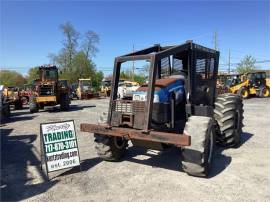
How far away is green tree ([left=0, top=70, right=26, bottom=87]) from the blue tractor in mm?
74788

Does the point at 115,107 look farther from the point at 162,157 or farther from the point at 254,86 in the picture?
the point at 254,86

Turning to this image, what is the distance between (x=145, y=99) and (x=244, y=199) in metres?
2.54

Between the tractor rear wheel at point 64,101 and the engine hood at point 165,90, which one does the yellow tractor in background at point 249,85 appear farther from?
the engine hood at point 165,90

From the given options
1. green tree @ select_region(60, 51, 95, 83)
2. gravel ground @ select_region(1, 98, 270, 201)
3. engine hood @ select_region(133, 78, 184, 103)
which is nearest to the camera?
gravel ground @ select_region(1, 98, 270, 201)

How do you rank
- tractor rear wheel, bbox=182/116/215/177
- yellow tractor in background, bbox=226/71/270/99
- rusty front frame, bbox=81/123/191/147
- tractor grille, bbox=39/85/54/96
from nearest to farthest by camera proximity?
1. rusty front frame, bbox=81/123/191/147
2. tractor rear wheel, bbox=182/116/215/177
3. tractor grille, bbox=39/85/54/96
4. yellow tractor in background, bbox=226/71/270/99

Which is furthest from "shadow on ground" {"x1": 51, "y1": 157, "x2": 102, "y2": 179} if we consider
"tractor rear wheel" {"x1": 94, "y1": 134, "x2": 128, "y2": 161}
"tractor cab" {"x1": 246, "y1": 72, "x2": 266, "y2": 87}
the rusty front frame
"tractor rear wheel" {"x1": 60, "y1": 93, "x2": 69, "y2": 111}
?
"tractor cab" {"x1": 246, "y1": 72, "x2": 266, "y2": 87}

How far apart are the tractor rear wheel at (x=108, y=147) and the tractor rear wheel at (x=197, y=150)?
1850mm

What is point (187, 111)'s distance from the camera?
693 centimetres

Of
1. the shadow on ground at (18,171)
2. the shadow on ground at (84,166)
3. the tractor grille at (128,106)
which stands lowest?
the shadow on ground at (18,171)

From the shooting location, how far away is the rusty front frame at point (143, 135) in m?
5.36

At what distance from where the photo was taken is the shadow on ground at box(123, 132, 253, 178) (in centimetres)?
660

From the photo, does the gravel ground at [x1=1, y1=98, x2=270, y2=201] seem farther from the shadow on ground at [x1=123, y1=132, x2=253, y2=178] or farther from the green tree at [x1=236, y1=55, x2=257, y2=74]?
the green tree at [x1=236, y1=55, x2=257, y2=74]

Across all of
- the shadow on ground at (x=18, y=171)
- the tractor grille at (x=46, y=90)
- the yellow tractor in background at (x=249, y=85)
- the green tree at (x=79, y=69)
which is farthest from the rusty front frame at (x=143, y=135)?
the green tree at (x=79, y=69)

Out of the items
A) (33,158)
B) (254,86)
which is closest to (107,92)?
(254,86)
